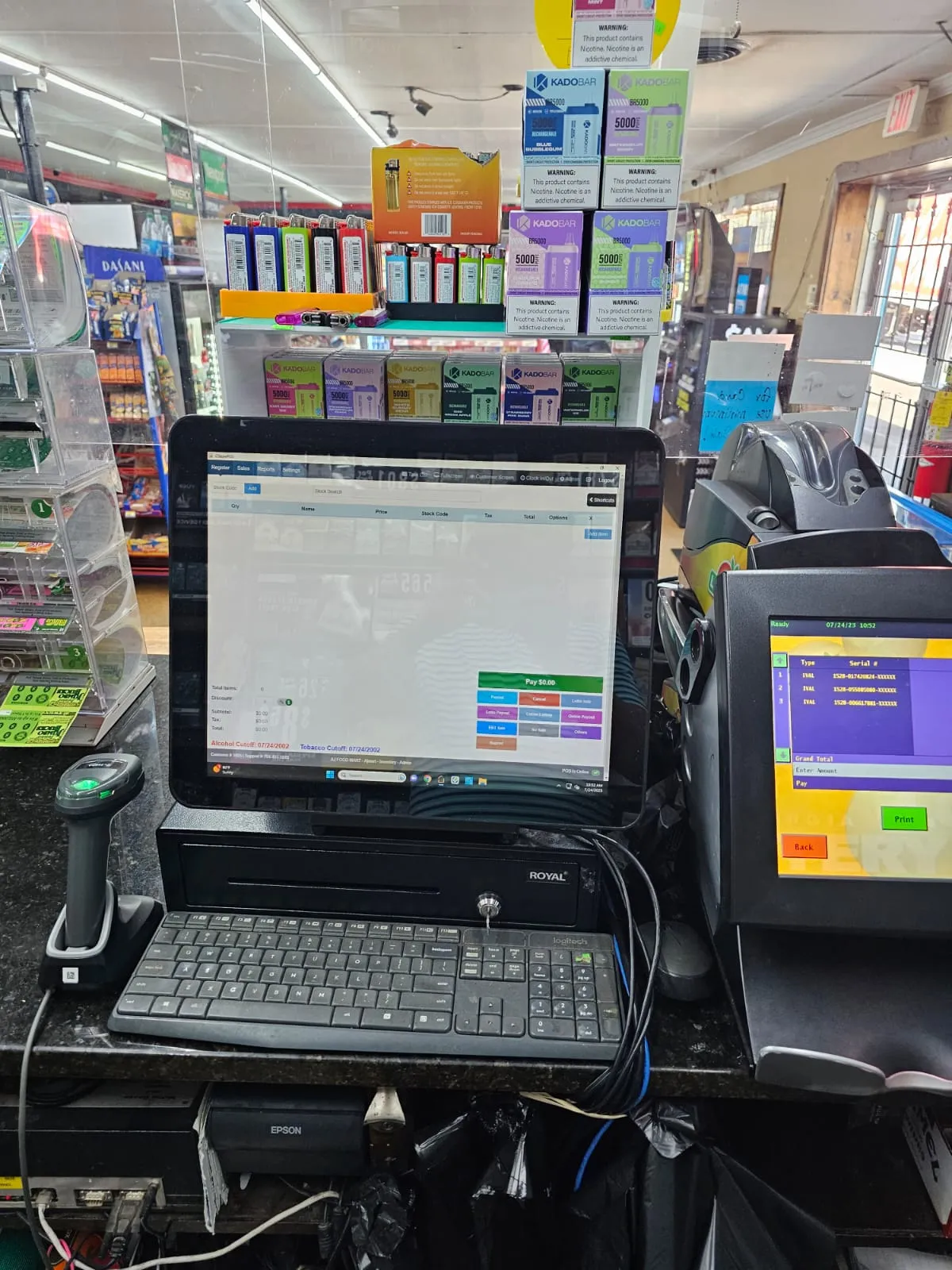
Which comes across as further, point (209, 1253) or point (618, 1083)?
point (209, 1253)

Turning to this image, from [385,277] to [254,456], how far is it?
54.7 inches

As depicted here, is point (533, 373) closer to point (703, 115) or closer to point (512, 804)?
point (512, 804)

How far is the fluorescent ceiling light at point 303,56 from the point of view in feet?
13.0

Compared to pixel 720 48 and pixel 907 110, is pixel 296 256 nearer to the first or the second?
pixel 720 48

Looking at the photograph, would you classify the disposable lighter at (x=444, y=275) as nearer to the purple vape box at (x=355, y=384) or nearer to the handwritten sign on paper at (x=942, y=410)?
the purple vape box at (x=355, y=384)

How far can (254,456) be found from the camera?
28.1 inches

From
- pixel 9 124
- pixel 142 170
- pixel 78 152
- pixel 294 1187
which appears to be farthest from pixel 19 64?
pixel 294 1187

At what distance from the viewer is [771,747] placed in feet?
2.18

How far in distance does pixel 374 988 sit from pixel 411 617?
33 centimetres

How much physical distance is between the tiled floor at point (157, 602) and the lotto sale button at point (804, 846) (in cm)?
265

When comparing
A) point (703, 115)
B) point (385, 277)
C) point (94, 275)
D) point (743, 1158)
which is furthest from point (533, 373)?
point (703, 115)

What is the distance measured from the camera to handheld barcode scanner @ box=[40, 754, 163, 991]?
692mm

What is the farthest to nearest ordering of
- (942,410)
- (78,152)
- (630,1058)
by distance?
(78,152) < (942,410) < (630,1058)

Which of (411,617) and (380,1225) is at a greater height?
(411,617)
